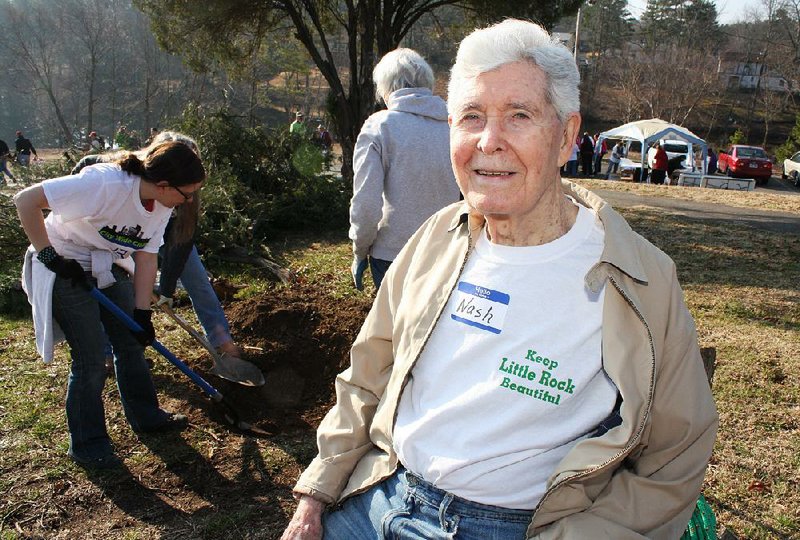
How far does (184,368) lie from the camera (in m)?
3.93

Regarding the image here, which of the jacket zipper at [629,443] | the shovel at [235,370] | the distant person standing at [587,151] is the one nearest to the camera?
the jacket zipper at [629,443]

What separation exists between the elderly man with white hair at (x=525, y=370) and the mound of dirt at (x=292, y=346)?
7.76 ft

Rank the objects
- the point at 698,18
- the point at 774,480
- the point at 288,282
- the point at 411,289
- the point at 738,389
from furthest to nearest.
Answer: the point at 698,18
the point at 288,282
the point at 738,389
the point at 774,480
the point at 411,289

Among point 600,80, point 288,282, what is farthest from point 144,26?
point 288,282

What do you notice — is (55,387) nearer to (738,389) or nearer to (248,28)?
(738,389)

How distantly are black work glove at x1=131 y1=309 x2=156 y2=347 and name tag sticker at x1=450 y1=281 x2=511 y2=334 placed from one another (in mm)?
2233

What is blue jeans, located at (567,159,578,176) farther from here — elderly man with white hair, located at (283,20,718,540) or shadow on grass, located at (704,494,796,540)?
elderly man with white hair, located at (283,20,718,540)

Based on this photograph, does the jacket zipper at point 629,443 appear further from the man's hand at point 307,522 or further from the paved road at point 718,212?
the paved road at point 718,212

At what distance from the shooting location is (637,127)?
2364cm

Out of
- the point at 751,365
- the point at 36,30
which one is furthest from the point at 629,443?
the point at 36,30

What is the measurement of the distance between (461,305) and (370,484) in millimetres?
582

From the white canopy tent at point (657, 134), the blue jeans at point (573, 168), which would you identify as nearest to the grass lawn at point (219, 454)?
the blue jeans at point (573, 168)

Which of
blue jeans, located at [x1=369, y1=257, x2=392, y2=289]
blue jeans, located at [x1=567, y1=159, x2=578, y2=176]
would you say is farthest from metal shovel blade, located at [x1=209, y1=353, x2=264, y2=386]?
blue jeans, located at [x1=567, y1=159, x2=578, y2=176]

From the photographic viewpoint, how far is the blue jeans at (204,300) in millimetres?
4641
